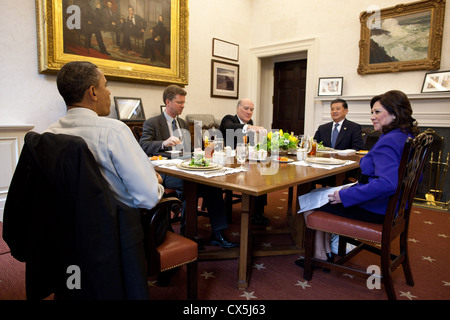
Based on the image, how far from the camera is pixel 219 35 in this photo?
5.93m

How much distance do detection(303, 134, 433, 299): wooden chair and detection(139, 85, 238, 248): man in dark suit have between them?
75 cm

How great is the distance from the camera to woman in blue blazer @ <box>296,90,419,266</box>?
180 centimetres

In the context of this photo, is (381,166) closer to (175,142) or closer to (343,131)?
(175,142)

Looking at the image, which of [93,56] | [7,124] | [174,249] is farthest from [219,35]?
[174,249]

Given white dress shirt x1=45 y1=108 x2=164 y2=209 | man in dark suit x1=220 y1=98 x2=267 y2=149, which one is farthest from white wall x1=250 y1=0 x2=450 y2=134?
white dress shirt x1=45 y1=108 x2=164 y2=209

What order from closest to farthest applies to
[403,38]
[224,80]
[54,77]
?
1. [54,77]
2. [403,38]
3. [224,80]

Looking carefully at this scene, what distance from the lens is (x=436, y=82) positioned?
4367 mm

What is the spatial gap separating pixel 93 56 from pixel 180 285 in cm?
332

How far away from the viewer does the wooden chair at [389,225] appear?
1795mm

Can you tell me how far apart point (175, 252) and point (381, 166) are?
4.09 feet

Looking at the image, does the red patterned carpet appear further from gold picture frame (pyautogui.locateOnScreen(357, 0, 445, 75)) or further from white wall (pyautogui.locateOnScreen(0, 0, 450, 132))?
gold picture frame (pyautogui.locateOnScreen(357, 0, 445, 75))

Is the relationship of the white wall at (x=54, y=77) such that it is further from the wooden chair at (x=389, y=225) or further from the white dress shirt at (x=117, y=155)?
the wooden chair at (x=389, y=225)

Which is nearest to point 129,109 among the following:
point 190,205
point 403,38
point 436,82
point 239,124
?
point 239,124
